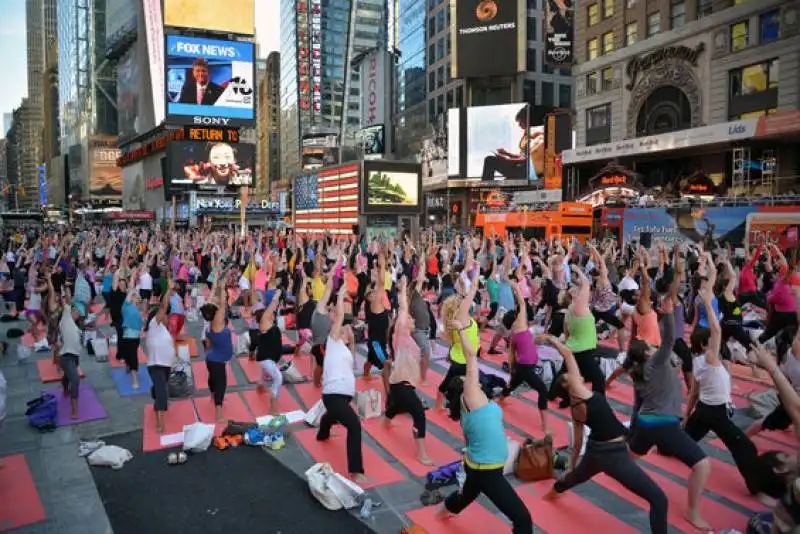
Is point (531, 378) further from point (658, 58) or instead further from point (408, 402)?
point (658, 58)

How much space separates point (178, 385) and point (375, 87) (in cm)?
7417

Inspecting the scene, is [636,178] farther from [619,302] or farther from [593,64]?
[619,302]

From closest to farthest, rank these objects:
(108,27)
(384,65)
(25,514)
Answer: (25,514) < (384,65) < (108,27)

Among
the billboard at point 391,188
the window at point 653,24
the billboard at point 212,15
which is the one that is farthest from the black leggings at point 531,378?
the billboard at point 212,15

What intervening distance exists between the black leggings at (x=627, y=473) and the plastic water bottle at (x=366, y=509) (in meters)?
2.08

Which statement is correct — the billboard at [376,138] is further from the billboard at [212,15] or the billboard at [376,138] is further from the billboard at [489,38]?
the billboard at [212,15]

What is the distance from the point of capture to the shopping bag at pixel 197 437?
23.4 feet

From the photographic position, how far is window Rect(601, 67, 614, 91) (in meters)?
43.4

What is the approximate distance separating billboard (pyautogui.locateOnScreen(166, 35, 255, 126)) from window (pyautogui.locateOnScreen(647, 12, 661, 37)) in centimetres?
4761

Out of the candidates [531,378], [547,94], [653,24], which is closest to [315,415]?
[531,378]

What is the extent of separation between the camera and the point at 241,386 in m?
10.0

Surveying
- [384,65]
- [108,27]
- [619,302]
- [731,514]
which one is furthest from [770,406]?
[108,27]

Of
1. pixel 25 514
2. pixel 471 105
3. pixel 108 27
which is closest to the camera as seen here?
pixel 25 514

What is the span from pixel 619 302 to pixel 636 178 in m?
27.6
